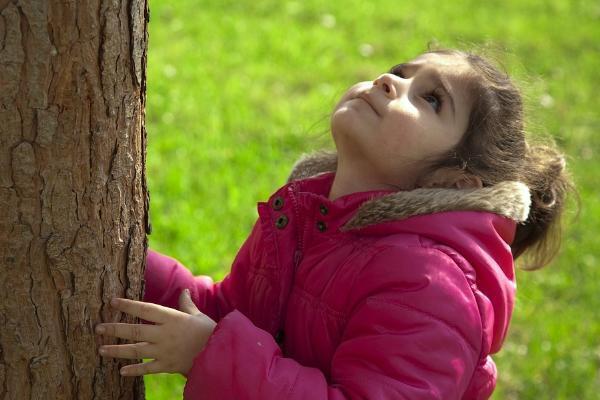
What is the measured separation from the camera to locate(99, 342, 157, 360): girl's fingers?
6.19 ft

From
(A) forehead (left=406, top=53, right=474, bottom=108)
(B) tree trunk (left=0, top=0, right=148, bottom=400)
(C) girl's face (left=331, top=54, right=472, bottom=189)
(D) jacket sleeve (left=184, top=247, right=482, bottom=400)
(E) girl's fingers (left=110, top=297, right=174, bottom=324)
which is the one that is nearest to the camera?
(B) tree trunk (left=0, top=0, right=148, bottom=400)

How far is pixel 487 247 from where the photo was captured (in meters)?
2.01

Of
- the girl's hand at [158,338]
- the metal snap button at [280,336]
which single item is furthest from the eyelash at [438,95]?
the girl's hand at [158,338]

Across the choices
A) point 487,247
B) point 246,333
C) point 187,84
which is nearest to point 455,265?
point 487,247

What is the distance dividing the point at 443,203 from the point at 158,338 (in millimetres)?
691

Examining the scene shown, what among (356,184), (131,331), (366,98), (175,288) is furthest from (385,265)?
(175,288)

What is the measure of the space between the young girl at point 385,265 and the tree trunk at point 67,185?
89 millimetres

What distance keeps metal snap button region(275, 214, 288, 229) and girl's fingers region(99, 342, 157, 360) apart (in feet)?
1.51

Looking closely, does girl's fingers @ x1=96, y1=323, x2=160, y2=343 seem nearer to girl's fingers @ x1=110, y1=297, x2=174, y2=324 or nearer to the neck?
girl's fingers @ x1=110, y1=297, x2=174, y2=324

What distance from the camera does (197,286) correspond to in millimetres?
2387

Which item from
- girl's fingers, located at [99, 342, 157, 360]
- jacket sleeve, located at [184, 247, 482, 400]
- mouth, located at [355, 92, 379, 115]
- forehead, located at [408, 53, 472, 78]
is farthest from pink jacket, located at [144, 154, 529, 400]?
forehead, located at [408, 53, 472, 78]

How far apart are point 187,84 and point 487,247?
419cm

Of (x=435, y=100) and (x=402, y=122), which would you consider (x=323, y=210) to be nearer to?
(x=402, y=122)

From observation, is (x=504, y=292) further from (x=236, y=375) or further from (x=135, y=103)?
(x=135, y=103)
